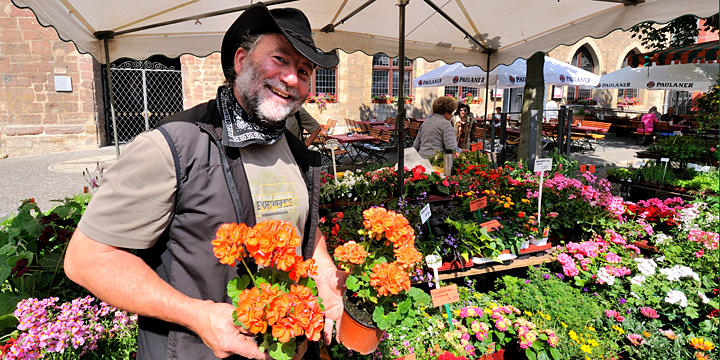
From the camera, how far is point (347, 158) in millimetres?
10445

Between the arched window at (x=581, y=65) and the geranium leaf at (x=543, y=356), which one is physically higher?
the arched window at (x=581, y=65)

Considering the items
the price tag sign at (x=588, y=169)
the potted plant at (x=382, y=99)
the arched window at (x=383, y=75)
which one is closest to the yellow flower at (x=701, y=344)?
the price tag sign at (x=588, y=169)

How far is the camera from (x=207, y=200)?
44.6 inches

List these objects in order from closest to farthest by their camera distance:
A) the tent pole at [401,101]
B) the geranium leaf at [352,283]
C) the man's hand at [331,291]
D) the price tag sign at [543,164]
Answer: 1. the geranium leaf at [352,283]
2. the man's hand at [331,291]
3. the tent pole at [401,101]
4. the price tag sign at [543,164]

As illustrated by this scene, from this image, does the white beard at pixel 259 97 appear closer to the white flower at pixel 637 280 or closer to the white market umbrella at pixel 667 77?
the white flower at pixel 637 280

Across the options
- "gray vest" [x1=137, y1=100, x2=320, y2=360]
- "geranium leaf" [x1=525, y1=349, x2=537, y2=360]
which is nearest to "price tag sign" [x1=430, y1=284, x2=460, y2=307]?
"geranium leaf" [x1=525, y1=349, x2=537, y2=360]

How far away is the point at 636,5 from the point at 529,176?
2460mm

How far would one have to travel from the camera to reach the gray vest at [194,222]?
1111 mm

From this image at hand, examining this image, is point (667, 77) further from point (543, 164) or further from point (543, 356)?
point (543, 356)

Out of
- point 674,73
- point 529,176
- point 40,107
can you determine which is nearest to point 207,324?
point 529,176

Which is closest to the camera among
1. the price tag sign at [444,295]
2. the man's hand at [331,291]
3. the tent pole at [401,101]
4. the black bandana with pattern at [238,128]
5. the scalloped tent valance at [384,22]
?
the black bandana with pattern at [238,128]

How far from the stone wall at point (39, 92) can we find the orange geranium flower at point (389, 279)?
12.6 meters

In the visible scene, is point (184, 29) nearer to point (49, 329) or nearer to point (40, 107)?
point (49, 329)

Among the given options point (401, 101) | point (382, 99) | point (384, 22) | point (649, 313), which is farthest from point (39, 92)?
point (649, 313)
